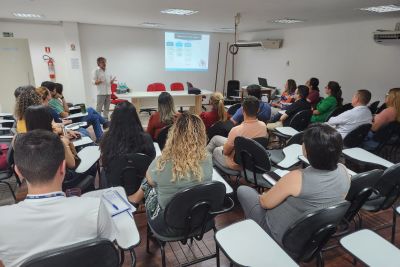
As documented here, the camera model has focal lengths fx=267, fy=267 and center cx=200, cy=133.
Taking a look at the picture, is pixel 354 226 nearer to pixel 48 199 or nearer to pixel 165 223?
pixel 165 223

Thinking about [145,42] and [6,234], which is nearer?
[6,234]

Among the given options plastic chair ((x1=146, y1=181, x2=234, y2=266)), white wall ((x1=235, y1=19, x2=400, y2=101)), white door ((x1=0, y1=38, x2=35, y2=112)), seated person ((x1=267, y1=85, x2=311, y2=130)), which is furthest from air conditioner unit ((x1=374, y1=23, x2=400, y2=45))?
white door ((x1=0, y1=38, x2=35, y2=112))

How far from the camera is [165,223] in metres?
1.65

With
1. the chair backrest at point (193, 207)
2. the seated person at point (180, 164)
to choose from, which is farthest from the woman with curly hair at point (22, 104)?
the chair backrest at point (193, 207)

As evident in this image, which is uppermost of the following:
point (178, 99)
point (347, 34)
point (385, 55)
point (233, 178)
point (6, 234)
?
point (347, 34)

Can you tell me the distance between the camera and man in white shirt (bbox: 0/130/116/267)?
99 centimetres

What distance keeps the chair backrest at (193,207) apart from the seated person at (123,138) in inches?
28.1

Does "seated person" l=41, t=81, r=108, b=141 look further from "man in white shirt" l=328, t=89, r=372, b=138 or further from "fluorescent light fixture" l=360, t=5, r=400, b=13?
"fluorescent light fixture" l=360, t=5, r=400, b=13

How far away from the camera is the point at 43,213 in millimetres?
1006

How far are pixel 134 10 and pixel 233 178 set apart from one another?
3.60m

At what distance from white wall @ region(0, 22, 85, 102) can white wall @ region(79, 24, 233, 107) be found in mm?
433

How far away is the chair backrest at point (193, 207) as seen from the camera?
1.50 meters

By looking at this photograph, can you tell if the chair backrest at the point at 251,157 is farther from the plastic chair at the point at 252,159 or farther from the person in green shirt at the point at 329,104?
the person in green shirt at the point at 329,104

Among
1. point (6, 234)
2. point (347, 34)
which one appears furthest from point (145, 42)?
point (6, 234)
